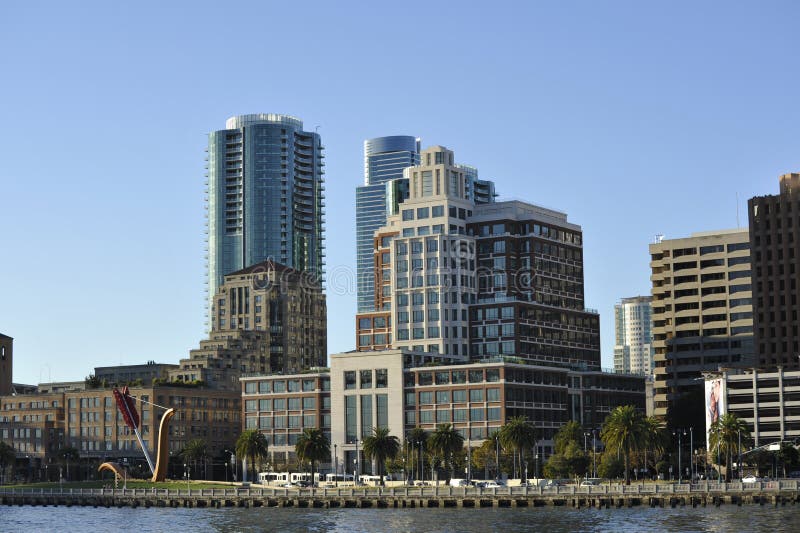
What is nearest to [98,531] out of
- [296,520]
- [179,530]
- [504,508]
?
[179,530]

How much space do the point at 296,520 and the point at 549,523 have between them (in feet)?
112

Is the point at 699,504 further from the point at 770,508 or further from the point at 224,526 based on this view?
the point at 224,526

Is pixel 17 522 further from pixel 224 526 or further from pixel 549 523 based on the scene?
pixel 549 523

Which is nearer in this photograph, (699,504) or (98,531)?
(98,531)

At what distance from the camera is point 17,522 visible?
196 meters

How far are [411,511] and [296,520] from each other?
2010 cm

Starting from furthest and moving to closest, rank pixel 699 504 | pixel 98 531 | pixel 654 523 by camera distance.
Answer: pixel 699 504 < pixel 98 531 < pixel 654 523

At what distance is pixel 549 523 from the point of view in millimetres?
168750

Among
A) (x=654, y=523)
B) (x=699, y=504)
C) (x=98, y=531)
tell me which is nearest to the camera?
(x=654, y=523)

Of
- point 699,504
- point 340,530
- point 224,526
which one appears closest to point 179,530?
point 224,526

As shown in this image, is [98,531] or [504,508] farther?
[504,508]

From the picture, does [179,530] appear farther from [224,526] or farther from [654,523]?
[654,523]

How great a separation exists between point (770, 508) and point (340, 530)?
185 feet

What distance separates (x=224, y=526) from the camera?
177 meters
